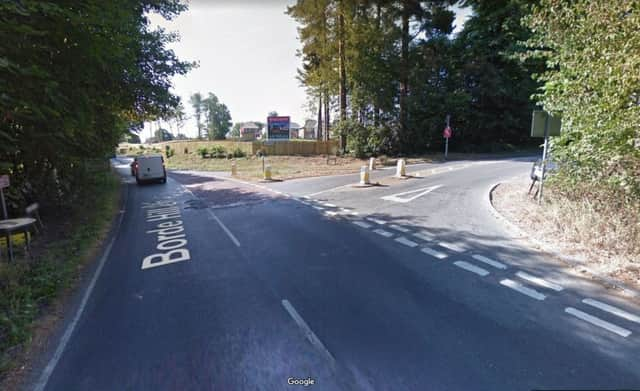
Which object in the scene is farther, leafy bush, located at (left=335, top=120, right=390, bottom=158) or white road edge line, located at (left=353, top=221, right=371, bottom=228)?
leafy bush, located at (left=335, top=120, right=390, bottom=158)

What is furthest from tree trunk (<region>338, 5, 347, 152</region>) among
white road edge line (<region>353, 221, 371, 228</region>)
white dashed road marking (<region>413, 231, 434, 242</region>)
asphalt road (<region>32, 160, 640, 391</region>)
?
white dashed road marking (<region>413, 231, 434, 242</region>)

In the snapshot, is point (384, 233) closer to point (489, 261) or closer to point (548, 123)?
point (489, 261)

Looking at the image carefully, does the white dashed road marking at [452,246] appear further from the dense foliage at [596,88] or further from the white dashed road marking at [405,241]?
the dense foliage at [596,88]

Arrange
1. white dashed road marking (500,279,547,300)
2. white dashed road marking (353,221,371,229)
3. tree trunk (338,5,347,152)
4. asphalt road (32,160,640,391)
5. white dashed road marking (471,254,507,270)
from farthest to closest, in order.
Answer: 1. tree trunk (338,5,347,152)
2. white dashed road marking (353,221,371,229)
3. white dashed road marking (471,254,507,270)
4. white dashed road marking (500,279,547,300)
5. asphalt road (32,160,640,391)

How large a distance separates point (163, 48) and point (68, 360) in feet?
36.0

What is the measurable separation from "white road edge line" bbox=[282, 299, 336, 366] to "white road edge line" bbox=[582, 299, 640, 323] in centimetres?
337

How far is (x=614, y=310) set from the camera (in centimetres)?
357

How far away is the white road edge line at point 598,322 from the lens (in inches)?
Answer: 124

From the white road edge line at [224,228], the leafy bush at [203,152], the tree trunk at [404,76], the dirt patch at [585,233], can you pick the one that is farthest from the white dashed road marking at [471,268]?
the leafy bush at [203,152]

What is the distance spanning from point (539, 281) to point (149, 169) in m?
19.3

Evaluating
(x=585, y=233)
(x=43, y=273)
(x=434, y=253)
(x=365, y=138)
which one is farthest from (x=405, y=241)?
(x=365, y=138)

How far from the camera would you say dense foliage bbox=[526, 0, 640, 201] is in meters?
5.07

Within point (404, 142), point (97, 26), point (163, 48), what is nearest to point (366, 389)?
point (97, 26)

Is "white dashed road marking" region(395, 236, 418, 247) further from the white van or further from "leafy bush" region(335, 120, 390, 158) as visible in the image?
"leafy bush" region(335, 120, 390, 158)
